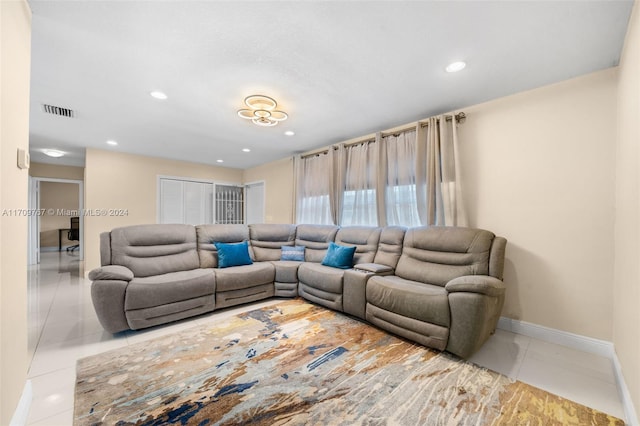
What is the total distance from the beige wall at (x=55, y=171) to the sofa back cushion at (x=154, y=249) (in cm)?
541

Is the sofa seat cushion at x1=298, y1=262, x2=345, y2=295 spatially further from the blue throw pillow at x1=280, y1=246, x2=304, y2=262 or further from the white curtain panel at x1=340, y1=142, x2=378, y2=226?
the white curtain panel at x1=340, y1=142, x2=378, y2=226

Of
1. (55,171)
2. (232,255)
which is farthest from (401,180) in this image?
(55,171)

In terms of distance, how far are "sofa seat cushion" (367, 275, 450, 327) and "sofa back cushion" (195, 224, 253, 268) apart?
2.30 m

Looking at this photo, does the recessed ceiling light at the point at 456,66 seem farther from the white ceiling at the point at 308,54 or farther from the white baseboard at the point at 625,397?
the white baseboard at the point at 625,397

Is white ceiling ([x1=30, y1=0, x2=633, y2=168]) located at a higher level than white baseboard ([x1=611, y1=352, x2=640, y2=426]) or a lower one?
higher

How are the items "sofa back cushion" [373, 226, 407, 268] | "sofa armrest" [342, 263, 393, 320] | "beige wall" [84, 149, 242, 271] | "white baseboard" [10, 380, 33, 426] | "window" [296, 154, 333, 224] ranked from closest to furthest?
1. "white baseboard" [10, 380, 33, 426]
2. "sofa armrest" [342, 263, 393, 320]
3. "sofa back cushion" [373, 226, 407, 268]
4. "window" [296, 154, 333, 224]
5. "beige wall" [84, 149, 242, 271]

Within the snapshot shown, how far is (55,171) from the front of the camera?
6312 millimetres

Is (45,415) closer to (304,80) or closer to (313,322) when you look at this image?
(313,322)

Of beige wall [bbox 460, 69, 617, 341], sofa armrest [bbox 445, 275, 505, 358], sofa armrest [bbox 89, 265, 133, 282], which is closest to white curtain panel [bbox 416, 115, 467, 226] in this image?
beige wall [bbox 460, 69, 617, 341]

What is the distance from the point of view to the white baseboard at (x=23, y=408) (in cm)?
132

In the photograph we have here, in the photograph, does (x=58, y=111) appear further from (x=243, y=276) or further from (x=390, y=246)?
(x=390, y=246)

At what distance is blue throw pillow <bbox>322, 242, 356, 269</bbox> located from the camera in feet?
11.3

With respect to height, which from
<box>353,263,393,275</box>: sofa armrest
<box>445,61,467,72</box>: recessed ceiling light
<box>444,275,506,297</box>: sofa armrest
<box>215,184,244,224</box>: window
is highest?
<box>445,61,467,72</box>: recessed ceiling light

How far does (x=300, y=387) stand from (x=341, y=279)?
1.41 metres
